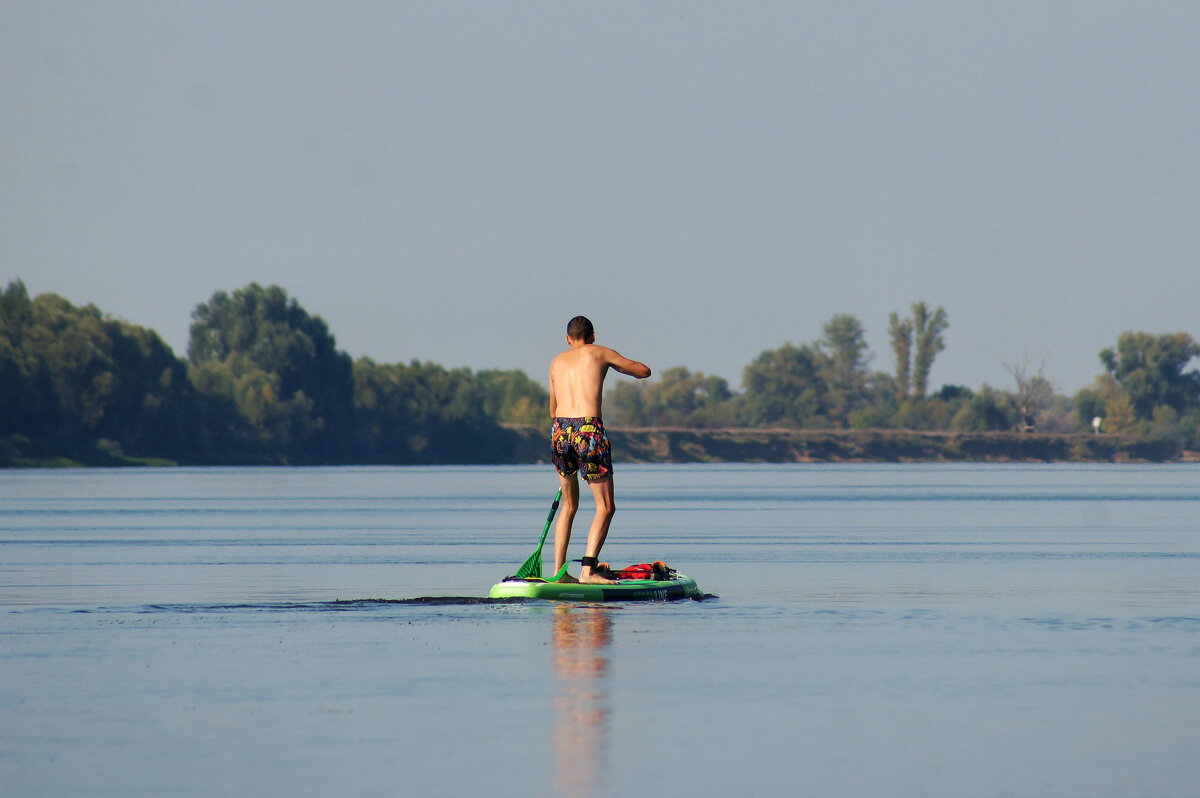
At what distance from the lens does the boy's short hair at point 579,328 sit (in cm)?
1653

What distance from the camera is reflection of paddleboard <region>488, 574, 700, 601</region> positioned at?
15.8 metres

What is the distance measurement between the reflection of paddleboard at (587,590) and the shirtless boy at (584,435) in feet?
0.44

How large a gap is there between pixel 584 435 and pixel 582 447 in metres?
0.11

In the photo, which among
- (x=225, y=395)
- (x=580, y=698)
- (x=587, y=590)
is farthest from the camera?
(x=225, y=395)

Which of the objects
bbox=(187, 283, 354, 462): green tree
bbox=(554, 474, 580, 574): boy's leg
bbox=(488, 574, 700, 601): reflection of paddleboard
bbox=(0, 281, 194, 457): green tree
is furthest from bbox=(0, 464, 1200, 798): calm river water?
bbox=(187, 283, 354, 462): green tree

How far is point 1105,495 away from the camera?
59906mm

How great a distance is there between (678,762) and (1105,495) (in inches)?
2115

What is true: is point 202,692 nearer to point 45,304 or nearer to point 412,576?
point 412,576

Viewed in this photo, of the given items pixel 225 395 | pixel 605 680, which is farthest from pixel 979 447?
pixel 605 680

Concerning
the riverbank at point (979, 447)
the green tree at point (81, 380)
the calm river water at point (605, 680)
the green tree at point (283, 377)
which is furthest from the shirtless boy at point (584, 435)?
the riverbank at point (979, 447)

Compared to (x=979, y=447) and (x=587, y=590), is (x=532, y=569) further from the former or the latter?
(x=979, y=447)

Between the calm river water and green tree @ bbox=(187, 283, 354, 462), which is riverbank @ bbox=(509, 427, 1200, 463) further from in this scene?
the calm river water

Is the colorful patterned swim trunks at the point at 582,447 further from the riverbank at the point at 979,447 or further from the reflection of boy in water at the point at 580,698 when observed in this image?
the riverbank at the point at 979,447

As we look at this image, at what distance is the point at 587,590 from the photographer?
15.9m
